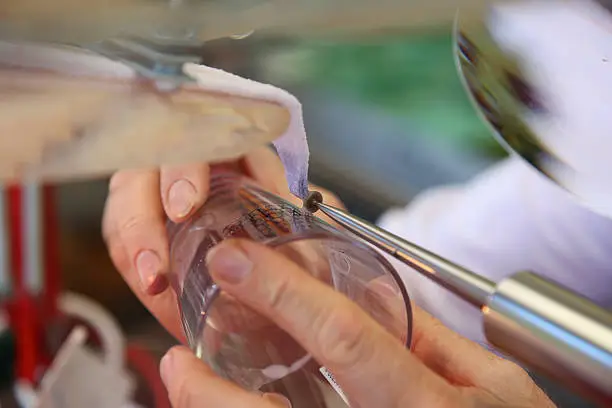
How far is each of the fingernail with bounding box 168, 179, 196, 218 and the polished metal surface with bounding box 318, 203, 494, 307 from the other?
5 cm

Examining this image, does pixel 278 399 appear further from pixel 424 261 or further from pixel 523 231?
pixel 523 231

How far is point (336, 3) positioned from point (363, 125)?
0.64 meters

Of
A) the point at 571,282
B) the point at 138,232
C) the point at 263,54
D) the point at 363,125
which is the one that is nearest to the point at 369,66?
the point at 363,125

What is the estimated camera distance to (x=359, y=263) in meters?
0.23

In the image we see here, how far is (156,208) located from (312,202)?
9 cm

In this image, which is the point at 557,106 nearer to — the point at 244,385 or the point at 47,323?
the point at 244,385

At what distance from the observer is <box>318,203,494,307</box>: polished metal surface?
0.17m

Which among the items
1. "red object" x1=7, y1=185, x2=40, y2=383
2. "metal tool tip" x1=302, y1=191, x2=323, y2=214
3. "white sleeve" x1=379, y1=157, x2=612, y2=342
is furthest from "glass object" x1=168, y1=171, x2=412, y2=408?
"red object" x1=7, y1=185, x2=40, y2=383

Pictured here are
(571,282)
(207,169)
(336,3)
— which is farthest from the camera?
(571,282)

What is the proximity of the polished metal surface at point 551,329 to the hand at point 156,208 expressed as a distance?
82 mm

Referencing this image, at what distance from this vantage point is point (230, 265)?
0.64 ft

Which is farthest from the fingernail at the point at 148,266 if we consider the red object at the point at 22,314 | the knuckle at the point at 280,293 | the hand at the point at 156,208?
the red object at the point at 22,314

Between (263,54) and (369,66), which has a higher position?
(263,54)

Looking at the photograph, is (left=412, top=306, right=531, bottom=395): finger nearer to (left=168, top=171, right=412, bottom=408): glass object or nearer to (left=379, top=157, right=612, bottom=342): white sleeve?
(left=168, top=171, right=412, bottom=408): glass object
